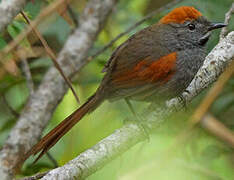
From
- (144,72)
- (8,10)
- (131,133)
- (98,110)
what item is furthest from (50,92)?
(8,10)

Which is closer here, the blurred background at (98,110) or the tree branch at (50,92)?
the tree branch at (50,92)

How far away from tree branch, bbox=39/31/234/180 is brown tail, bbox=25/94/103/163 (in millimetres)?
440

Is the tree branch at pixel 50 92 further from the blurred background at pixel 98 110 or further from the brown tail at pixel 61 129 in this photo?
the brown tail at pixel 61 129

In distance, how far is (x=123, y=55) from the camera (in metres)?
3.59

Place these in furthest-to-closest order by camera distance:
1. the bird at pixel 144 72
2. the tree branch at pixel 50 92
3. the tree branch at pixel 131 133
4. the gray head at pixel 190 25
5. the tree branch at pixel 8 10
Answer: the gray head at pixel 190 25
the tree branch at pixel 50 92
the bird at pixel 144 72
the tree branch at pixel 131 133
the tree branch at pixel 8 10

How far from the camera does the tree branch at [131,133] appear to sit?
2.31m

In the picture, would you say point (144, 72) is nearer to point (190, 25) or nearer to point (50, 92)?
point (190, 25)

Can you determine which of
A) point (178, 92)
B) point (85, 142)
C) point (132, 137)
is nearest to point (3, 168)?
point (85, 142)

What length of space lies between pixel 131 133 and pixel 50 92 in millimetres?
1826

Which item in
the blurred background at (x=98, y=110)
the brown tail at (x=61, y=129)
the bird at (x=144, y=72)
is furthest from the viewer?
the blurred background at (x=98, y=110)

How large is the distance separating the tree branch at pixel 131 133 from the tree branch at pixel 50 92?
104cm

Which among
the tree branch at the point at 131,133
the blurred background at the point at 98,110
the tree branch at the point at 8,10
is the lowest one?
the blurred background at the point at 98,110

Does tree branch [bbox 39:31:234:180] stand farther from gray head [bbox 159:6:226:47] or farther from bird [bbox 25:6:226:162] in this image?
gray head [bbox 159:6:226:47]

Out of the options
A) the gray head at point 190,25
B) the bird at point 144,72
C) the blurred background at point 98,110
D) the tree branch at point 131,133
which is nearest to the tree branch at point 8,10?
the tree branch at point 131,133
